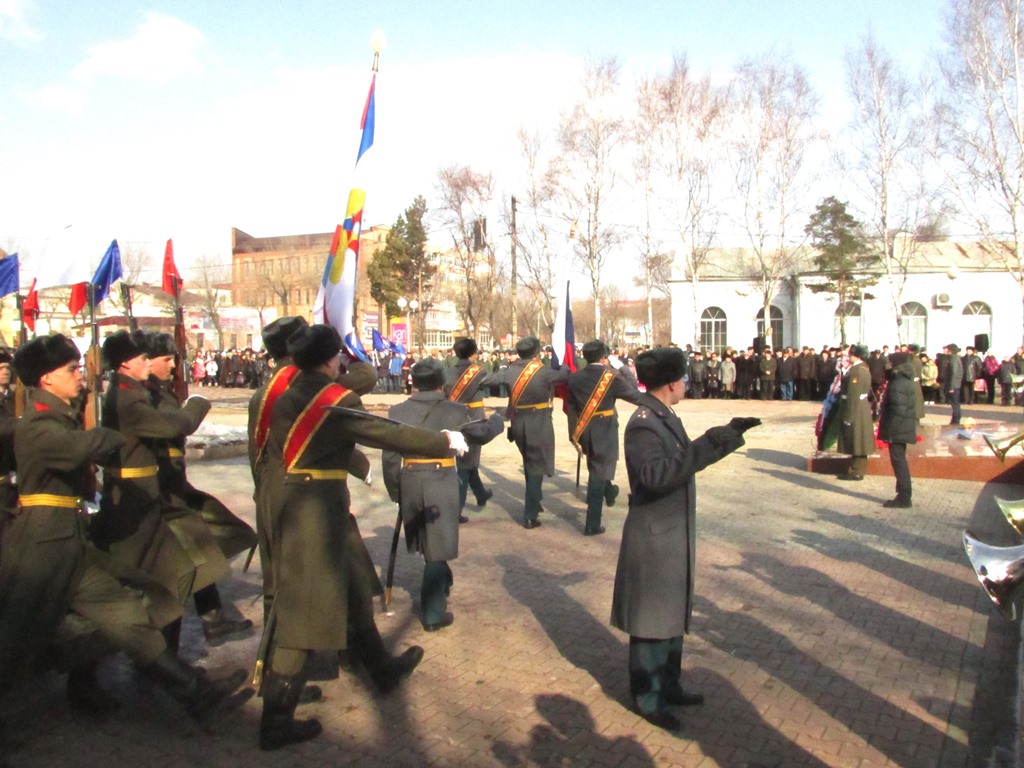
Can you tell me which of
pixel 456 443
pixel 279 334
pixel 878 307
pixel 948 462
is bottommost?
pixel 948 462

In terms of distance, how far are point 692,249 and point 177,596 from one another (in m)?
33.6

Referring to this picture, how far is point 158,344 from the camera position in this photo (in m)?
4.82

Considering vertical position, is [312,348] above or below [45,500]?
above

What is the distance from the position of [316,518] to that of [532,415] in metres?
5.07

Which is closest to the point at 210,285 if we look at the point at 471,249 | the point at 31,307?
the point at 471,249

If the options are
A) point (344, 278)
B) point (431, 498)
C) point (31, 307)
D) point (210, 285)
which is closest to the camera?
point (431, 498)

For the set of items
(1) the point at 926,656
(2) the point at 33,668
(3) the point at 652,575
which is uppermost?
(3) the point at 652,575

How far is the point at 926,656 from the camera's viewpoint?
517 centimetres

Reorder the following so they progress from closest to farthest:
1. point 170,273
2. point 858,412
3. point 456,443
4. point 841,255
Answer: point 456,443 < point 170,273 < point 858,412 < point 841,255

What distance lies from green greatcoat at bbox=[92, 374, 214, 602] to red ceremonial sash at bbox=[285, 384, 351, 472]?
85 cm

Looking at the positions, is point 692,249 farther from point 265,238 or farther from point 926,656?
point 265,238

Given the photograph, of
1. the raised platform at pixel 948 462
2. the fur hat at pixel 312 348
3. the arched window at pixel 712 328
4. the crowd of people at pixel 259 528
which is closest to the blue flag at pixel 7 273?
the crowd of people at pixel 259 528

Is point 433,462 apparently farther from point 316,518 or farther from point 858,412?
point 858,412

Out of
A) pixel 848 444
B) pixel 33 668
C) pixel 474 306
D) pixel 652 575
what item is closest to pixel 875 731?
pixel 652 575
